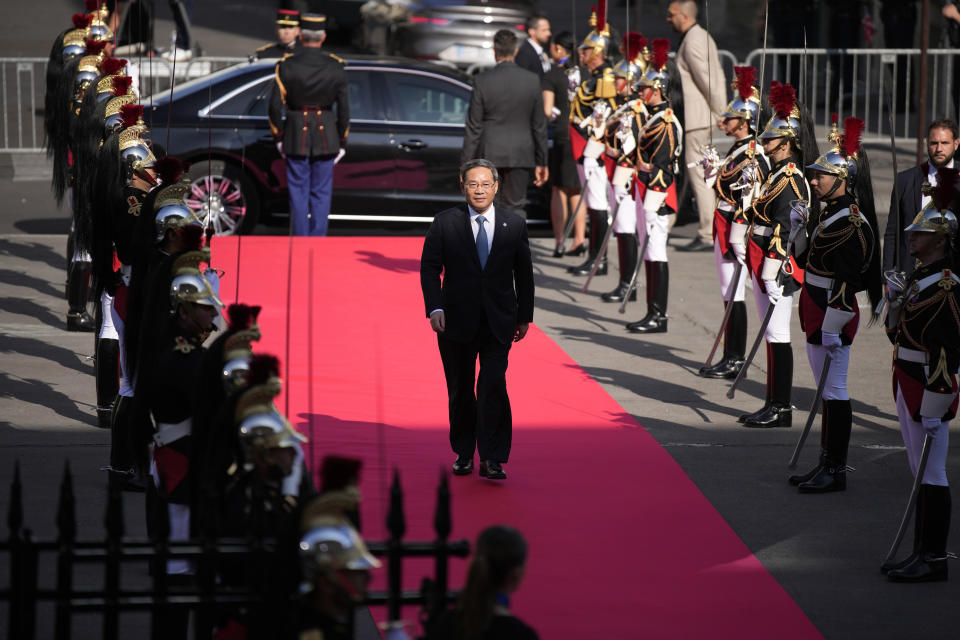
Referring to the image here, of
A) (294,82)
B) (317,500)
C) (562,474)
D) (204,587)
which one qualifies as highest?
(294,82)

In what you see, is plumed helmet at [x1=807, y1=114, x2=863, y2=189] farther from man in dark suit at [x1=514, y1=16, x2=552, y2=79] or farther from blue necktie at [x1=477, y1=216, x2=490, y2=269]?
man in dark suit at [x1=514, y1=16, x2=552, y2=79]

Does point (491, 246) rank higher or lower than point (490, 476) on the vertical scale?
higher

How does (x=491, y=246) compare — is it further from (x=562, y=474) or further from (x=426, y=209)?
(x=426, y=209)

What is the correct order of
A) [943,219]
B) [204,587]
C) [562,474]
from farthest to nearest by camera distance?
[562,474] → [943,219] → [204,587]

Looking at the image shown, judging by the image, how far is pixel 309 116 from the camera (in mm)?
13398

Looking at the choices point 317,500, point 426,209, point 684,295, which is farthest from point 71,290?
point 317,500

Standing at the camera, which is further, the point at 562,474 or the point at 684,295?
the point at 684,295

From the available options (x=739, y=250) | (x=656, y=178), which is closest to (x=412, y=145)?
(x=656, y=178)

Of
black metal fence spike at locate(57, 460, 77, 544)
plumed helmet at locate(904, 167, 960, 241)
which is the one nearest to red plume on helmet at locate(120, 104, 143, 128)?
plumed helmet at locate(904, 167, 960, 241)

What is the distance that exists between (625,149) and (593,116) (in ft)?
3.15

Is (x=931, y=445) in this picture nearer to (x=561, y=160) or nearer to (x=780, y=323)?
(x=780, y=323)

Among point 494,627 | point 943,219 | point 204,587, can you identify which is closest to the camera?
point 494,627

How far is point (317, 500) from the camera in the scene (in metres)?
3.91

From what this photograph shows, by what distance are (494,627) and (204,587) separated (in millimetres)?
915
